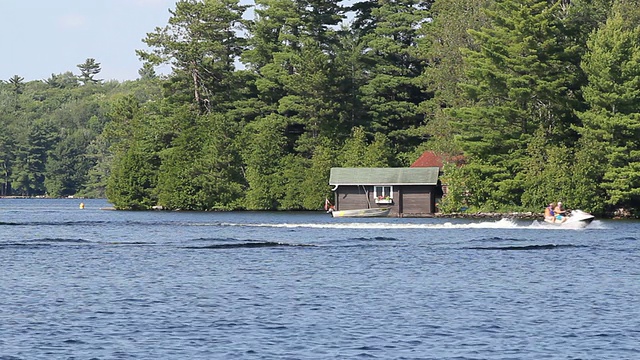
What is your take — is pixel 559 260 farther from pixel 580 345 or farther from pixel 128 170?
pixel 128 170

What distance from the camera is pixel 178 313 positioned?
3094 cm

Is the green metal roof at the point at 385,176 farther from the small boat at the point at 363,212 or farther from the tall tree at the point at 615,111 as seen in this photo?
the tall tree at the point at 615,111

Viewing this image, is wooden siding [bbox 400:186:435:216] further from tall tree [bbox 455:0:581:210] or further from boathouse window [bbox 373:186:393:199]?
tall tree [bbox 455:0:581:210]

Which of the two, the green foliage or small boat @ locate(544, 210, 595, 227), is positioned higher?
the green foliage

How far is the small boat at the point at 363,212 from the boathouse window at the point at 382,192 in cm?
166

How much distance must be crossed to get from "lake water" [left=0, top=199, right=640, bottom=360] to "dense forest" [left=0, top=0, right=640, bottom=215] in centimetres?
2651

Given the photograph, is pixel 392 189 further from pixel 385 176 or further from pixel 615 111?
pixel 615 111

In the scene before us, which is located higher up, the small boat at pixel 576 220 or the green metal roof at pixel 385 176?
the green metal roof at pixel 385 176

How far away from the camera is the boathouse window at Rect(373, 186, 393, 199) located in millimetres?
95938

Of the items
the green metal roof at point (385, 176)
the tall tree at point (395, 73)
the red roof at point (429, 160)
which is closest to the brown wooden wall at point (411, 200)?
the green metal roof at point (385, 176)

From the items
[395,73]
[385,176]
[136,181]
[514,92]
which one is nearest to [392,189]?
[385,176]

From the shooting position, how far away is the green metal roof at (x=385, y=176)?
95.4 metres

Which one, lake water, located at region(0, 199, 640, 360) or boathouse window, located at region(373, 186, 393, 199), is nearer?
lake water, located at region(0, 199, 640, 360)

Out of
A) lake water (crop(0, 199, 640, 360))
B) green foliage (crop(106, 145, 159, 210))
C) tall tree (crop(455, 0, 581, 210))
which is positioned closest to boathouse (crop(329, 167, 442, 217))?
tall tree (crop(455, 0, 581, 210))
